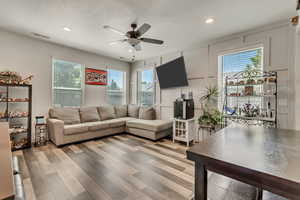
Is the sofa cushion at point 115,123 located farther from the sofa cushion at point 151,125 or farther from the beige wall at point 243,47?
the beige wall at point 243,47

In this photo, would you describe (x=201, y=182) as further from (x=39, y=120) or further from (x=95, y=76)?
(x=95, y=76)

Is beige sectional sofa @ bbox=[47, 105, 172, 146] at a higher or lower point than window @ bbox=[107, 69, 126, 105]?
lower

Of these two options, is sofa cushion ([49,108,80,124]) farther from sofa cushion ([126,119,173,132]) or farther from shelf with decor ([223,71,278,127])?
shelf with decor ([223,71,278,127])

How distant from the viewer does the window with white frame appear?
295cm

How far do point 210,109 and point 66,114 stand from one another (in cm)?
388

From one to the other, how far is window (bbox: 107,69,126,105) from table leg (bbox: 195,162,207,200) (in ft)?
15.4

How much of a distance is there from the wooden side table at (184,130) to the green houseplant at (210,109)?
0.96 feet

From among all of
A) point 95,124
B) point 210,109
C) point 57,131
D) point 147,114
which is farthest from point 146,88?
point 57,131

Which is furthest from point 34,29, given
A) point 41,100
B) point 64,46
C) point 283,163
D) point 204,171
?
point 283,163

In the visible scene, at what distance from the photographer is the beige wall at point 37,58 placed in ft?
10.4

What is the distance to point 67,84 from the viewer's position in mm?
4152

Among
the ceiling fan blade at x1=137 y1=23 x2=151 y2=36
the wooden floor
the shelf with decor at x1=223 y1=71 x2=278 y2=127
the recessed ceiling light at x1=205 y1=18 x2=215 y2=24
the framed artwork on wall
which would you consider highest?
the recessed ceiling light at x1=205 y1=18 x2=215 y2=24

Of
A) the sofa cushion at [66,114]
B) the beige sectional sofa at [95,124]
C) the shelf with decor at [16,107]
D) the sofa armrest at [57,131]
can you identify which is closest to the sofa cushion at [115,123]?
the beige sectional sofa at [95,124]

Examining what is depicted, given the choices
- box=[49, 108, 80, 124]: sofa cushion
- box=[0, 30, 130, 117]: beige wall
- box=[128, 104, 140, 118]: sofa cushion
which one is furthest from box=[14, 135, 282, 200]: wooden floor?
box=[128, 104, 140, 118]: sofa cushion
